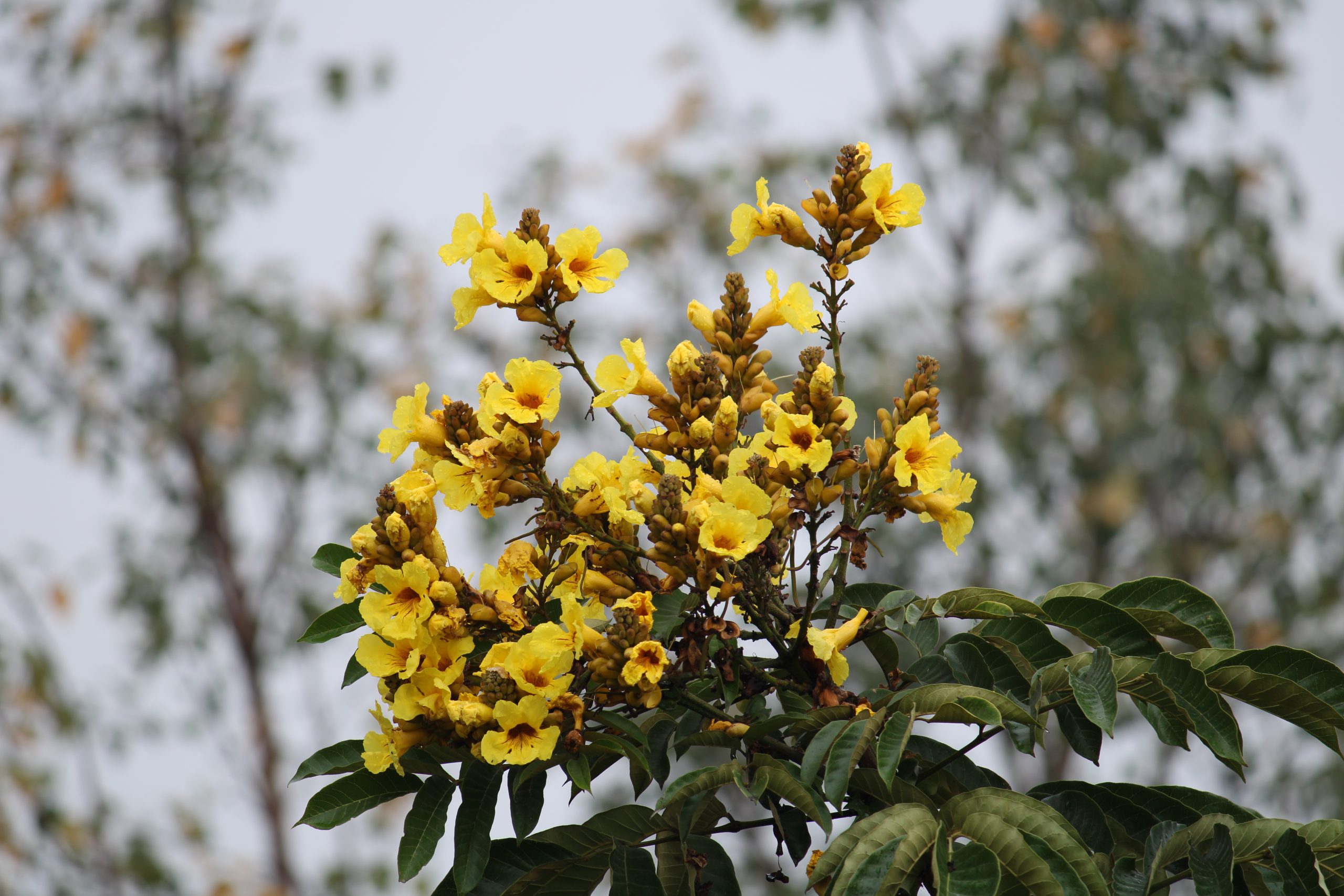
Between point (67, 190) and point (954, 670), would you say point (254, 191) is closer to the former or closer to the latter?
point (67, 190)

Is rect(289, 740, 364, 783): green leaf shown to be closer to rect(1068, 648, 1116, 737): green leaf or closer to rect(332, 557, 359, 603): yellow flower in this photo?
rect(332, 557, 359, 603): yellow flower

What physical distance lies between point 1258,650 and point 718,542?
707 millimetres

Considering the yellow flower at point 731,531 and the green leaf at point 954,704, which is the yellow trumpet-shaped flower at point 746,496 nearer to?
the yellow flower at point 731,531

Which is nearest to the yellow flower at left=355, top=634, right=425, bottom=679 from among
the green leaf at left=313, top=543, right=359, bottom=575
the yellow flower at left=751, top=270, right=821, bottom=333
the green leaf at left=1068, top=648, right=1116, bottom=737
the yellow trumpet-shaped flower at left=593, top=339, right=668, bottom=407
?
the green leaf at left=313, top=543, right=359, bottom=575

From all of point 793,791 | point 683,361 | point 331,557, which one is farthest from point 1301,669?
point 331,557

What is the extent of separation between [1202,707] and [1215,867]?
199mm

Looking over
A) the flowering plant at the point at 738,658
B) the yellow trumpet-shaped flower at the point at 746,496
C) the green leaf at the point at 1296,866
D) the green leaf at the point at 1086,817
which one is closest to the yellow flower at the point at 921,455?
the flowering plant at the point at 738,658

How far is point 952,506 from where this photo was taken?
1706mm

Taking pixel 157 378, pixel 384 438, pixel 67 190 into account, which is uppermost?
pixel 67 190

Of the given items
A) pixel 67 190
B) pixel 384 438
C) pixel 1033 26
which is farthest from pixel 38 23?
pixel 384 438

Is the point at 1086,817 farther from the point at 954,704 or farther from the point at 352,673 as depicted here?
the point at 352,673

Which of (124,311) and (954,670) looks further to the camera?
(124,311)

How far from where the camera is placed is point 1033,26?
933cm

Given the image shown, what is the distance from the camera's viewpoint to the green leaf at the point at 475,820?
1589 millimetres
